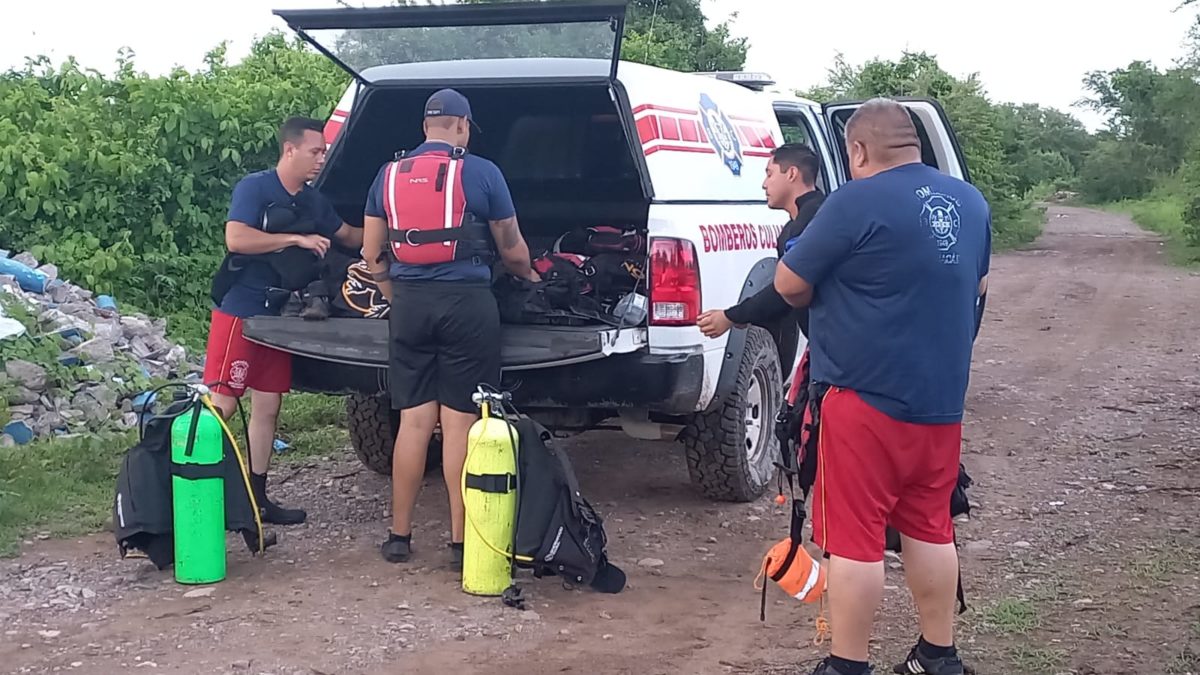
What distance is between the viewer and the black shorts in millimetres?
5219

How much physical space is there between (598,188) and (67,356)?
3.42 metres

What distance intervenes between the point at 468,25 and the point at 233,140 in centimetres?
510

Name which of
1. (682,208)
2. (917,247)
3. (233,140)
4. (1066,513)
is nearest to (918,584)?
(917,247)

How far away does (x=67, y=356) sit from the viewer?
813 centimetres

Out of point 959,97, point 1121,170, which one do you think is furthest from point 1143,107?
point 959,97

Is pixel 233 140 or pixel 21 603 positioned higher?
pixel 233 140

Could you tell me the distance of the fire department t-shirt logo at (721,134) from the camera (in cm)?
624

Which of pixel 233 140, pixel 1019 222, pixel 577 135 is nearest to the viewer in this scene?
pixel 577 135

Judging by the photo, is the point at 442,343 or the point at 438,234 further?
the point at 442,343

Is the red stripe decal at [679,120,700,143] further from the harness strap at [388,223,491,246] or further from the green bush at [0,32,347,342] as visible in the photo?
the green bush at [0,32,347,342]

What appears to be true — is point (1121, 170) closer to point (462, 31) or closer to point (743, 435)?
point (743, 435)

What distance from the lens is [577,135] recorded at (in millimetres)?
7082

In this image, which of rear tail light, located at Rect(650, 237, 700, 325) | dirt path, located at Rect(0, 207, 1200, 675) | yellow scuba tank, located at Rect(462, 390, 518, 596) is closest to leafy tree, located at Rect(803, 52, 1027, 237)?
dirt path, located at Rect(0, 207, 1200, 675)

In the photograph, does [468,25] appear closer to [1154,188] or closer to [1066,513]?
[1066,513]
